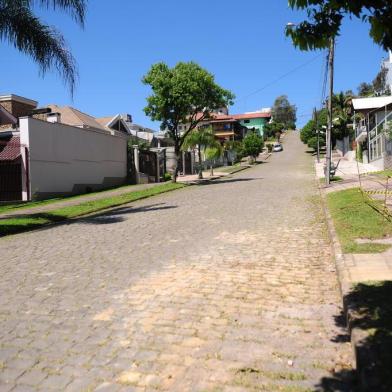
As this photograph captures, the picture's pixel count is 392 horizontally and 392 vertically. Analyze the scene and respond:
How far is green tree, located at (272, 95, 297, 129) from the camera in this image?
140 meters

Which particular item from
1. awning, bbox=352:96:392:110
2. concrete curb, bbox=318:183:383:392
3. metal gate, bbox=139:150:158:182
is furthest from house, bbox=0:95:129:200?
awning, bbox=352:96:392:110

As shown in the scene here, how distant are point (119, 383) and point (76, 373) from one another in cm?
44

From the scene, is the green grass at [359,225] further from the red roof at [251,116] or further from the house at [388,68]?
the red roof at [251,116]

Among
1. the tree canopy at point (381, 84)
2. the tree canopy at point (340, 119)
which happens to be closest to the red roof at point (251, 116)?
the tree canopy at point (381, 84)

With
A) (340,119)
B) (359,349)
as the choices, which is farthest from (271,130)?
(359,349)

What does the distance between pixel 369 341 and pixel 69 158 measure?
24.6m

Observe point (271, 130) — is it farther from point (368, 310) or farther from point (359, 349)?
point (359, 349)

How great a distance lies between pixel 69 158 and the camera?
1065 inches

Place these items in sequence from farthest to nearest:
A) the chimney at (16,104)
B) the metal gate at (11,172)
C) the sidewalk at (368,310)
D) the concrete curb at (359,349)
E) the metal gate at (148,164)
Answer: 1. the metal gate at (148,164)
2. the chimney at (16,104)
3. the metal gate at (11,172)
4. the sidewalk at (368,310)
5. the concrete curb at (359,349)

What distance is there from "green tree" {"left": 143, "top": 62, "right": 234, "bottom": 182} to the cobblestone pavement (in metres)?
19.7

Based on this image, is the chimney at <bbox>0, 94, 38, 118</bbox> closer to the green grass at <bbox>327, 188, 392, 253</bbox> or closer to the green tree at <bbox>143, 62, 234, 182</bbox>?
the green tree at <bbox>143, 62, 234, 182</bbox>

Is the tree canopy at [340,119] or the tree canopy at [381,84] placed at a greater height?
the tree canopy at [381,84]

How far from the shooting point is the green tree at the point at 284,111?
461 ft

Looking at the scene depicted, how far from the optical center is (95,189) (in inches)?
1186
